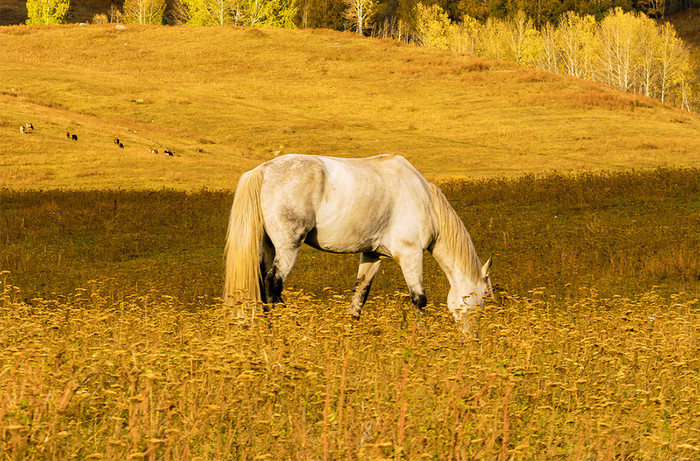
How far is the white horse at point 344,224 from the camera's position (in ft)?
29.9

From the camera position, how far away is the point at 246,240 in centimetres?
910

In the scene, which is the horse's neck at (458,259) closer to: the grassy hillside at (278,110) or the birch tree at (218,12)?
the grassy hillside at (278,110)

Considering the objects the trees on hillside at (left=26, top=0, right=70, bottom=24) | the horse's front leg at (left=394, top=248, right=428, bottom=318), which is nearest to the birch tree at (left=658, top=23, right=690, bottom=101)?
the trees on hillside at (left=26, top=0, right=70, bottom=24)

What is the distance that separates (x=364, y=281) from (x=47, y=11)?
118501 millimetres

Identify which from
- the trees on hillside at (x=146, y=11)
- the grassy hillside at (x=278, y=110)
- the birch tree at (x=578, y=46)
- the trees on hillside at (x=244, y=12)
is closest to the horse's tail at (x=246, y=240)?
the grassy hillside at (x=278, y=110)

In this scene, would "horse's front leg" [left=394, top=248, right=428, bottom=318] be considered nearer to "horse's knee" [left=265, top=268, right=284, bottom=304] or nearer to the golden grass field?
the golden grass field

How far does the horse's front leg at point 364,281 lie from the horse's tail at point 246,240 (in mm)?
1404

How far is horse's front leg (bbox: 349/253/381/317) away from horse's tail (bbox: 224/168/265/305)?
1.40 metres

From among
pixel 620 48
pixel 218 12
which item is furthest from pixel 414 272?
pixel 218 12

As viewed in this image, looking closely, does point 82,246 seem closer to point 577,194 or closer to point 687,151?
point 577,194

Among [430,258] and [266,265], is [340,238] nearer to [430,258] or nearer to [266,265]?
[266,265]

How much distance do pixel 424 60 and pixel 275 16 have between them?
3128cm

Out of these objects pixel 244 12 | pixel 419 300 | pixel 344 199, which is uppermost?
pixel 244 12

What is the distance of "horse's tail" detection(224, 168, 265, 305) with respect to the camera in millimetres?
9008
